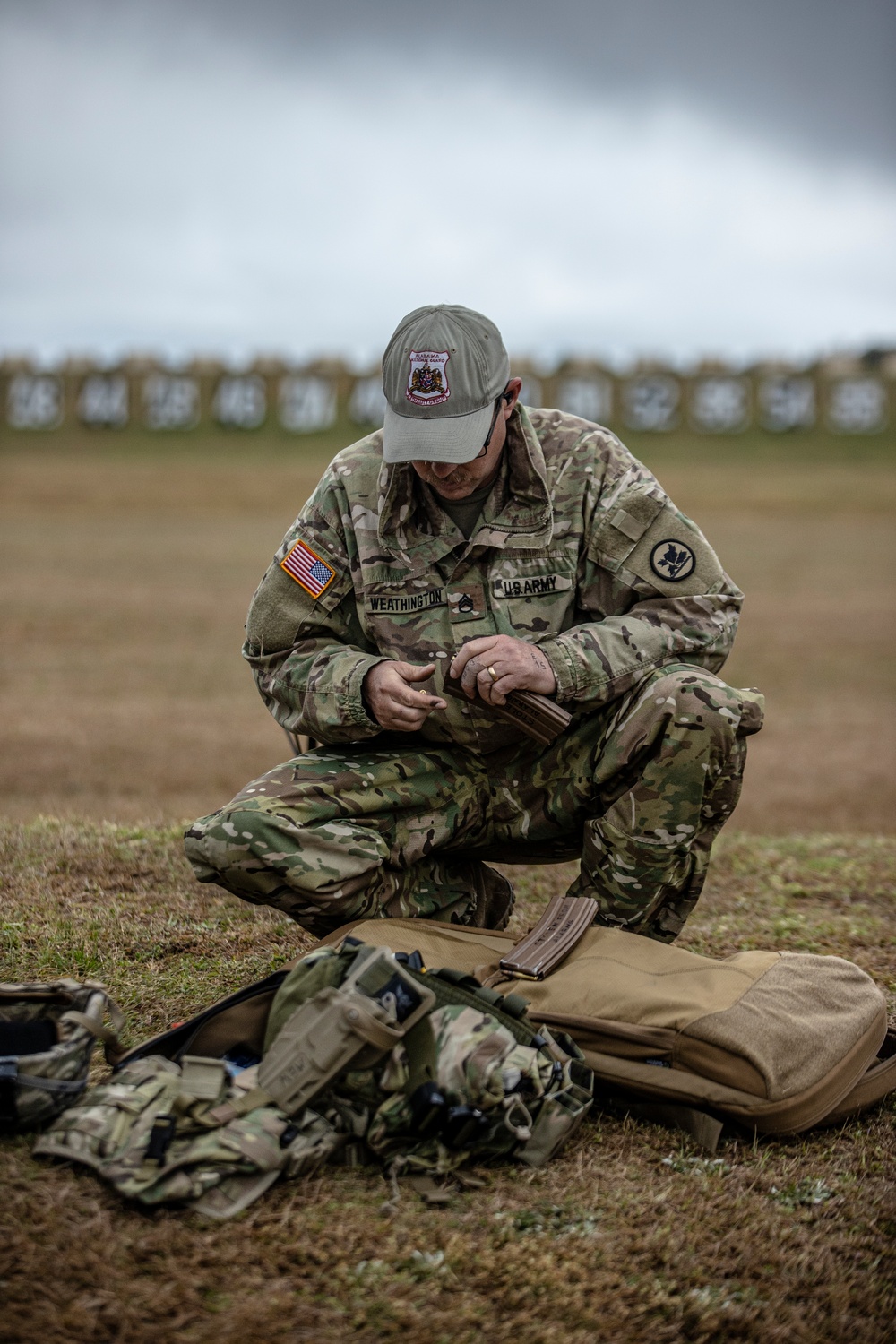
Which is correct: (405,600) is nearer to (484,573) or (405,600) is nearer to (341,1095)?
(484,573)

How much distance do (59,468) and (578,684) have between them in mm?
31818

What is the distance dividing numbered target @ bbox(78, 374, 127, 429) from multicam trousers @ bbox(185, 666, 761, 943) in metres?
36.8

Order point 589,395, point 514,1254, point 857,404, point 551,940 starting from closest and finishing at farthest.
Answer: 1. point 514,1254
2. point 551,940
3. point 589,395
4. point 857,404

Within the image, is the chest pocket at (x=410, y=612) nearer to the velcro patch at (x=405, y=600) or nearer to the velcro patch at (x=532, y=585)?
the velcro patch at (x=405, y=600)

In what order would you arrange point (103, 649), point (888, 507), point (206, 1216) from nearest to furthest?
point (206, 1216), point (103, 649), point (888, 507)

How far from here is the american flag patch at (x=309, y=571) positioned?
134 inches

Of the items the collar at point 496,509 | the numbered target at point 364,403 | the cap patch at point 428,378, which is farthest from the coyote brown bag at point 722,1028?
the numbered target at point 364,403

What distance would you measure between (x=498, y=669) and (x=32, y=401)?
38486 mm

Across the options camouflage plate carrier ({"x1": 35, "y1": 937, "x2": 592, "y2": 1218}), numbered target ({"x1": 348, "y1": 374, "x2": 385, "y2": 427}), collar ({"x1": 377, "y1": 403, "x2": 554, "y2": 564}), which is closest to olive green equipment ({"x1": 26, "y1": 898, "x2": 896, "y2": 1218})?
camouflage plate carrier ({"x1": 35, "y1": 937, "x2": 592, "y2": 1218})

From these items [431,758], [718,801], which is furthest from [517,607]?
[718,801]

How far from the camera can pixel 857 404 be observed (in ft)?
121

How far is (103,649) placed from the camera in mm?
14211

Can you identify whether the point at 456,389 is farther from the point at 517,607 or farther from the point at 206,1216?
the point at 206,1216

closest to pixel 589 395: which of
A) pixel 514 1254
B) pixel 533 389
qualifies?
pixel 533 389
